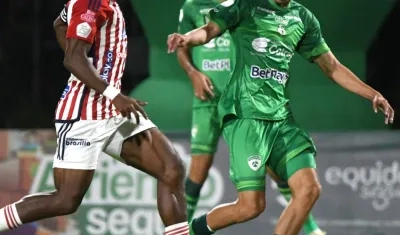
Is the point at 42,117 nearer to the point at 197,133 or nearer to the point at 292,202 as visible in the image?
the point at 197,133

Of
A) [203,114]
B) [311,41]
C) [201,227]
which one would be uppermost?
[311,41]

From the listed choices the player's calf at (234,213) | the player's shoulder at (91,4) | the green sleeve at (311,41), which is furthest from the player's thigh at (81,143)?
the green sleeve at (311,41)

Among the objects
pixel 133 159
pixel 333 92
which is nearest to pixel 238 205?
pixel 133 159

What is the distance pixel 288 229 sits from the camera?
5.52 metres

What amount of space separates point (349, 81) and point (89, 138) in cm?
150

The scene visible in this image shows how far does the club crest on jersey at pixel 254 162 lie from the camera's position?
5.62 meters

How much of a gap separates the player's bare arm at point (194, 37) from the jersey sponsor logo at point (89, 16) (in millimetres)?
434

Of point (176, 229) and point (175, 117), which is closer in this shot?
point (176, 229)

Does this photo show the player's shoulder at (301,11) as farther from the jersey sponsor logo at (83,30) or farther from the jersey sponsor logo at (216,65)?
the jersey sponsor logo at (83,30)

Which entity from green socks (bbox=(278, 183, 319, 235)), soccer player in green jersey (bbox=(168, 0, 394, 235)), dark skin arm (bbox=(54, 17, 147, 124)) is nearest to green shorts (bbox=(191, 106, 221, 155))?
green socks (bbox=(278, 183, 319, 235))

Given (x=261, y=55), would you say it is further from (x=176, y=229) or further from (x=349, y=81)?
(x=176, y=229)

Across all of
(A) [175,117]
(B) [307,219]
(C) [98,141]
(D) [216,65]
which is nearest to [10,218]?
(C) [98,141]

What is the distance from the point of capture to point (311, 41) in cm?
586

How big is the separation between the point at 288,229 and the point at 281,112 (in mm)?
641
